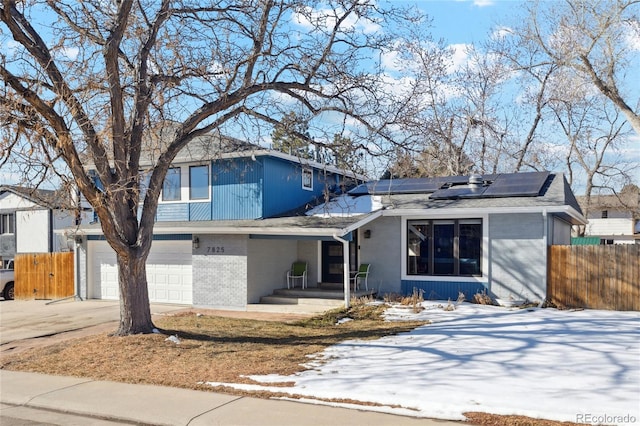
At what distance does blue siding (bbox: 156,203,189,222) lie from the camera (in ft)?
61.8

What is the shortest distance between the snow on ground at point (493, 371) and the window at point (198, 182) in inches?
366

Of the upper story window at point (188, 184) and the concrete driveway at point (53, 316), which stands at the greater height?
the upper story window at point (188, 184)

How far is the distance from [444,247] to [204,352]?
30.2 feet

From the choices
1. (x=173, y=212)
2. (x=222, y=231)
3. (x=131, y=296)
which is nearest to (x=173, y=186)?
(x=173, y=212)

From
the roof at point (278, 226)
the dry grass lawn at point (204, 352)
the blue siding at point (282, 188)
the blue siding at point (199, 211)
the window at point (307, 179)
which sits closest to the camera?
the dry grass lawn at point (204, 352)

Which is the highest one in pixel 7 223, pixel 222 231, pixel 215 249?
pixel 7 223

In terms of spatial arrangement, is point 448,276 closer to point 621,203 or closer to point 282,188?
point 282,188

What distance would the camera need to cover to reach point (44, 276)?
22.2 metres

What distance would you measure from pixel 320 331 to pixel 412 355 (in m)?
3.39

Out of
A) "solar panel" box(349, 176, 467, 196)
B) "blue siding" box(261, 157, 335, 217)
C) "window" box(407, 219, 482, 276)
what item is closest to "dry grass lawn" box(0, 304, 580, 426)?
"window" box(407, 219, 482, 276)

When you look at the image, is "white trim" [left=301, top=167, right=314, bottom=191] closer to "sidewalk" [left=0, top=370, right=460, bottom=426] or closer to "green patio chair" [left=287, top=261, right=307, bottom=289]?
"green patio chair" [left=287, top=261, right=307, bottom=289]

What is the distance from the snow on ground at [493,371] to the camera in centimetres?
679

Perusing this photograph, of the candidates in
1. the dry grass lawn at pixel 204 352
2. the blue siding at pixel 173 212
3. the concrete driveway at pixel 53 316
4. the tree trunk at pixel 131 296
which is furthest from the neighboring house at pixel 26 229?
the tree trunk at pixel 131 296

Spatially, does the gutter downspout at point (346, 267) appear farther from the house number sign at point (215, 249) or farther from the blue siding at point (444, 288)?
the house number sign at point (215, 249)
